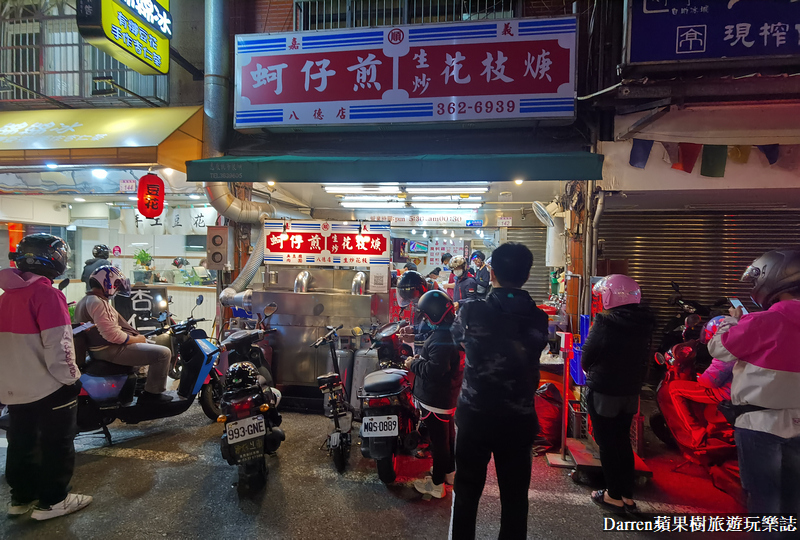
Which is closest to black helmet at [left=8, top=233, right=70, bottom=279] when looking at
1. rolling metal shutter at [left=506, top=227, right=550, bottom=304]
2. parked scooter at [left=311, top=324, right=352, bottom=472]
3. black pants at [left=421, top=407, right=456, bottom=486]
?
parked scooter at [left=311, top=324, right=352, bottom=472]

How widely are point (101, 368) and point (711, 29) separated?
8273 mm

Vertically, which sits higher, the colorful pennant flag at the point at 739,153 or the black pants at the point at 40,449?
the colorful pennant flag at the point at 739,153

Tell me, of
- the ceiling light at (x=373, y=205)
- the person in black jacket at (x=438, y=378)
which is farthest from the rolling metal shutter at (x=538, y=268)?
the person in black jacket at (x=438, y=378)

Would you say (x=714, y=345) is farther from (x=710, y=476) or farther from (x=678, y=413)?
(x=710, y=476)

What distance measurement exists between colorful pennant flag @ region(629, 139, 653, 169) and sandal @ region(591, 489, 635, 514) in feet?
12.8

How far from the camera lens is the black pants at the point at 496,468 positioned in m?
2.50

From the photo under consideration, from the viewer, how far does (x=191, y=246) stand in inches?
510

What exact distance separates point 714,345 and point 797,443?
73 centimetres

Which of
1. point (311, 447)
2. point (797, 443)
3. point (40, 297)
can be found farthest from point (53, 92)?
point (797, 443)

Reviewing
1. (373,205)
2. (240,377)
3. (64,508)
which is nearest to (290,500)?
(240,377)

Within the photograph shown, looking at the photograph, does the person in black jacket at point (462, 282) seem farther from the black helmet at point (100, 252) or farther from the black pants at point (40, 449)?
the black helmet at point (100, 252)

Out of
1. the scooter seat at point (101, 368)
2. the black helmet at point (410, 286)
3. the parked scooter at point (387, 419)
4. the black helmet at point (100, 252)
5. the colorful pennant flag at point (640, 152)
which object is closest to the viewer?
the parked scooter at point (387, 419)

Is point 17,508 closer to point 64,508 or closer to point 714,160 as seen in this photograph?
point 64,508

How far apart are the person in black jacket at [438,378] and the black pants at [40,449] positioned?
125 inches
